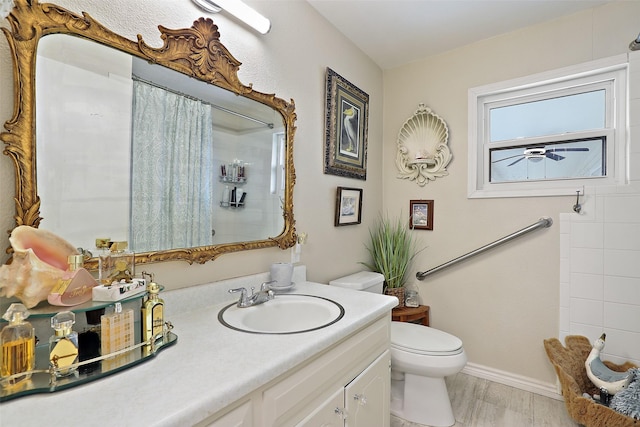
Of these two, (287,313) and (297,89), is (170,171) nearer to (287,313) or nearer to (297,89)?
(287,313)

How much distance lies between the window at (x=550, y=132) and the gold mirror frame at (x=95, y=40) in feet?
5.16

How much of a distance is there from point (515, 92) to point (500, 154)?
42 cm

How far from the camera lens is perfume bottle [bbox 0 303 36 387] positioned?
0.59 metres

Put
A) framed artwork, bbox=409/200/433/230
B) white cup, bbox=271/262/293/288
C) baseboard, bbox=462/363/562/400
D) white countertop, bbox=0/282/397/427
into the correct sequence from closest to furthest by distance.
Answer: white countertop, bbox=0/282/397/427 → white cup, bbox=271/262/293/288 → baseboard, bbox=462/363/562/400 → framed artwork, bbox=409/200/433/230

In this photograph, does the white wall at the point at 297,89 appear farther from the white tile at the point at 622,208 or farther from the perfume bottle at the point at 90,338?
the white tile at the point at 622,208

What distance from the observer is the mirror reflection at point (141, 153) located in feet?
2.74

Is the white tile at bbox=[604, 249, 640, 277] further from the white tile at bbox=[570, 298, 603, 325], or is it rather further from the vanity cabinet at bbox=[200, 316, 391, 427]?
the vanity cabinet at bbox=[200, 316, 391, 427]

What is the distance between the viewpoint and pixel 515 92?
2092 mm

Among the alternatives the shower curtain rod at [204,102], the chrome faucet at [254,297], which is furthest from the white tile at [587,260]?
the shower curtain rod at [204,102]

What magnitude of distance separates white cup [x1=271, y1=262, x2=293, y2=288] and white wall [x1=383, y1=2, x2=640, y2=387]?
4.30 ft

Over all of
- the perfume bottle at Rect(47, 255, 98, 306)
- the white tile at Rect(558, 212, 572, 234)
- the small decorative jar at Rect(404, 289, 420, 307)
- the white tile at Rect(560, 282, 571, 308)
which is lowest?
the small decorative jar at Rect(404, 289, 420, 307)

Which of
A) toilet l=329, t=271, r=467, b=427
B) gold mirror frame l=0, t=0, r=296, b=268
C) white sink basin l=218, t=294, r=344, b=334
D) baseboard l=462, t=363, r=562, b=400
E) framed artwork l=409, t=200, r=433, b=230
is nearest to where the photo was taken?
gold mirror frame l=0, t=0, r=296, b=268

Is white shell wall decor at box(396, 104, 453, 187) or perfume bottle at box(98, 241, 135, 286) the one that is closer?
perfume bottle at box(98, 241, 135, 286)

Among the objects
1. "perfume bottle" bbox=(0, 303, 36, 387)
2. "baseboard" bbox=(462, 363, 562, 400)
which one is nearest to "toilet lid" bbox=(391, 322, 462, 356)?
"baseboard" bbox=(462, 363, 562, 400)
